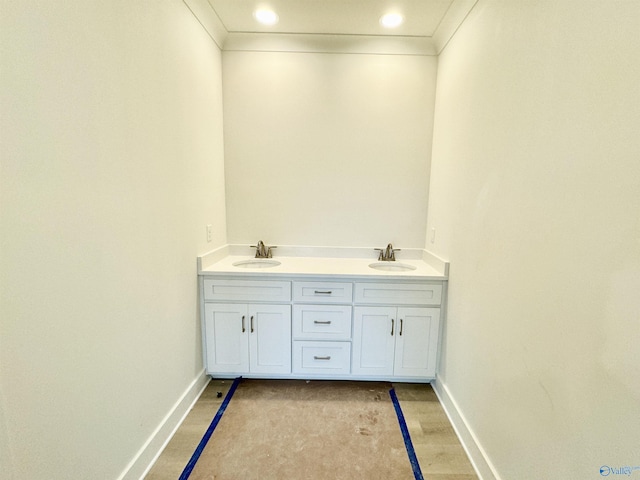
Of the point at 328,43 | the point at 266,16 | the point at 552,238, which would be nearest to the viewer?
the point at 552,238

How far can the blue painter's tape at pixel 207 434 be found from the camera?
4.45ft

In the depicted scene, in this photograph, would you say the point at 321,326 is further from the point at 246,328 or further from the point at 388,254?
the point at 388,254

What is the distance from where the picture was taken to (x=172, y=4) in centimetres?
147

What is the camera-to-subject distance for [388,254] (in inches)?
90.1

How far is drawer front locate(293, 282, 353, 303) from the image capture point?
75.2 inches

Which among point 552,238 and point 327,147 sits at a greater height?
point 327,147

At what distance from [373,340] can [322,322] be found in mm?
379

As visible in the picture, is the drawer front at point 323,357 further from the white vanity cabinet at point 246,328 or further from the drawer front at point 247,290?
the drawer front at point 247,290

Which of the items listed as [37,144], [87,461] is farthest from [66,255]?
[87,461]

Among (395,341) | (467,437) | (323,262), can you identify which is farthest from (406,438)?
(323,262)

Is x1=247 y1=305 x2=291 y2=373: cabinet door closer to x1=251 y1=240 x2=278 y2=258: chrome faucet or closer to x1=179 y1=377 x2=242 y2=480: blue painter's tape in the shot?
x1=179 y1=377 x2=242 y2=480: blue painter's tape

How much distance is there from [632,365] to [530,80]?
1.02 metres

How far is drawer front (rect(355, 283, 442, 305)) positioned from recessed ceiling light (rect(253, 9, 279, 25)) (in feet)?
6.26

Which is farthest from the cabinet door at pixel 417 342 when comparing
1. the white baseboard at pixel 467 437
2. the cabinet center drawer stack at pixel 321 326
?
the white baseboard at pixel 467 437
